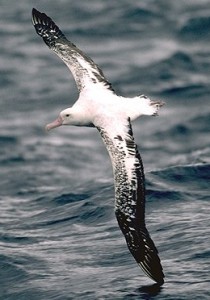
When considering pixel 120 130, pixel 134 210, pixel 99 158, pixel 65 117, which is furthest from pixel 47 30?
pixel 99 158

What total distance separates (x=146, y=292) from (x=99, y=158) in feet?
30.2

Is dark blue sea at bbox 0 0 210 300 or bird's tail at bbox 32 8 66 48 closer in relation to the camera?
dark blue sea at bbox 0 0 210 300

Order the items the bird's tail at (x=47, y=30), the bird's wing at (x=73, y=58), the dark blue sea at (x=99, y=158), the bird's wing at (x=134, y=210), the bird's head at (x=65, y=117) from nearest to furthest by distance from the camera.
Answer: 1. the bird's wing at (x=134, y=210)
2. the dark blue sea at (x=99, y=158)
3. the bird's head at (x=65, y=117)
4. the bird's wing at (x=73, y=58)
5. the bird's tail at (x=47, y=30)

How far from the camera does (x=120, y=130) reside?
486 inches

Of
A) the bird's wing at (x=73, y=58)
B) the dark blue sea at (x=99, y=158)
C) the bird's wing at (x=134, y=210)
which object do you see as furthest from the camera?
the bird's wing at (x=73, y=58)

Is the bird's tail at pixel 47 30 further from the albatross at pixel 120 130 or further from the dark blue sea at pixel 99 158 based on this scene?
the dark blue sea at pixel 99 158

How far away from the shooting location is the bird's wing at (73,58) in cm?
1371

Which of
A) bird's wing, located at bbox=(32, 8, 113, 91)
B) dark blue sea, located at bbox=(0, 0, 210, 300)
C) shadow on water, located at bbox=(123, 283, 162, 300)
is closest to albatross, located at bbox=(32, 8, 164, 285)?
bird's wing, located at bbox=(32, 8, 113, 91)

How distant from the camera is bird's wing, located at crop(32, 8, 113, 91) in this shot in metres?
13.7

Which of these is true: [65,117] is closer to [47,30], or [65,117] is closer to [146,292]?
[47,30]

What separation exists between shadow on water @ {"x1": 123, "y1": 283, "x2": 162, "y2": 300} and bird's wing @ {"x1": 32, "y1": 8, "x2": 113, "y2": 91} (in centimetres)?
311

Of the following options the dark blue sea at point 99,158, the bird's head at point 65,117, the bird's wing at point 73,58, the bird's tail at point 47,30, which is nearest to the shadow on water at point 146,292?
the dark blue sea at point 99,158

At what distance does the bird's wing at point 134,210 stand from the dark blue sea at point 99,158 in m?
0.41

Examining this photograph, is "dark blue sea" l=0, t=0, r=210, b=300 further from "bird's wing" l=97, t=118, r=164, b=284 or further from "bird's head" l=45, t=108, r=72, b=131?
"bird's head" l=45, t=108, r=72, b=131
